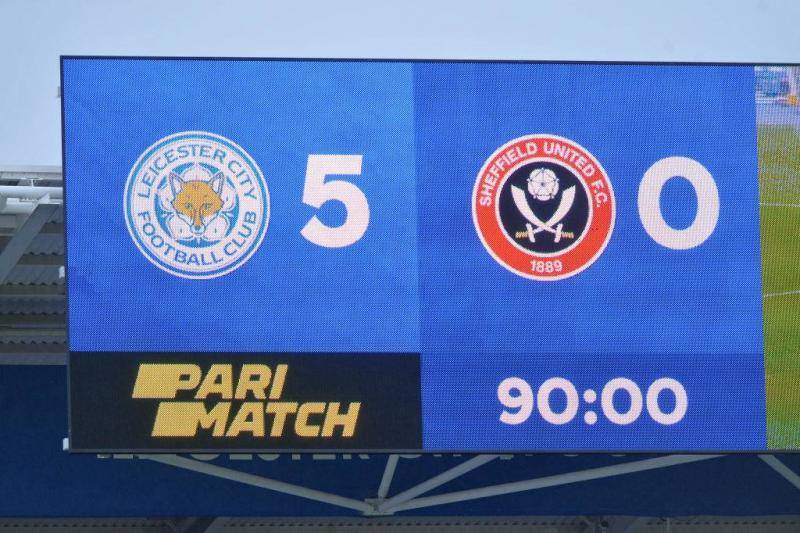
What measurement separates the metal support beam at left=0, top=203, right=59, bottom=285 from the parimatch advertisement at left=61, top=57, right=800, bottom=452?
2.99ft

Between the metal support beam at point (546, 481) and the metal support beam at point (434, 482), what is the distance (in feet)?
0.14

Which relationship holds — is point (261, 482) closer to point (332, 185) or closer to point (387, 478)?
point (387, 478)

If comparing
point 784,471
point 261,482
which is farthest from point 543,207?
point 784,471

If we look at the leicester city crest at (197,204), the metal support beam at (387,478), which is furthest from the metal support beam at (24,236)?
the metal support beam at (387,478)

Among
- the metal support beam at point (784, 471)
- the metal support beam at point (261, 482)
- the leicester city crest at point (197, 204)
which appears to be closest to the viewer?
the leicester city crest at point (197, 204)

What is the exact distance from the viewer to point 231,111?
Answer: 9852mm

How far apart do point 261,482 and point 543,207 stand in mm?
3490

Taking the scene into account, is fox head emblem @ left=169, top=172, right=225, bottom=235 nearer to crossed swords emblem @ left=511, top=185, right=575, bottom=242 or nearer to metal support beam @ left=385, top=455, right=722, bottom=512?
crossed swords emblem @ left=511, top=185, right=575, bottom=242

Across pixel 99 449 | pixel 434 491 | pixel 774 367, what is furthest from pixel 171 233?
pixel 774 367

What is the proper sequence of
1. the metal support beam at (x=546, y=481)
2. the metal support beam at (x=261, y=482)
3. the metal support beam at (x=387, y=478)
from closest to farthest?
the metal support beam at (x=546, y=481), the metal support beam at (x=387, y=478), the metal support beam at (x=261, y=482)

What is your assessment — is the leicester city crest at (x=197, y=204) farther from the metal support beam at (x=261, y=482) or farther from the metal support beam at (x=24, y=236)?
the metal support beam at (x=261, y=482)

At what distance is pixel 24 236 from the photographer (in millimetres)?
10500

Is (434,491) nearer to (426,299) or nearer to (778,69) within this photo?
(426,299)

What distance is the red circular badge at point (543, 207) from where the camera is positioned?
387 inches
